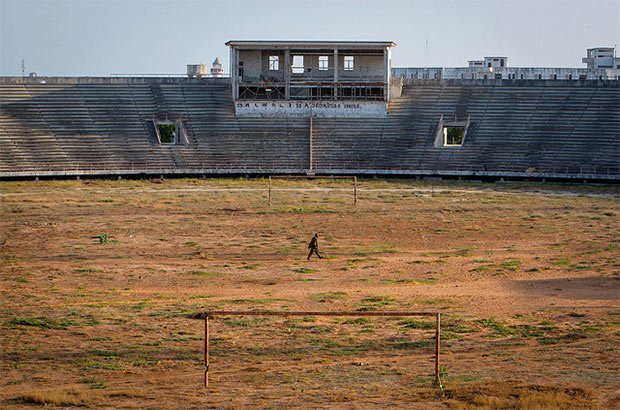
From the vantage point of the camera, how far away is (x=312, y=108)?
77.8 metres

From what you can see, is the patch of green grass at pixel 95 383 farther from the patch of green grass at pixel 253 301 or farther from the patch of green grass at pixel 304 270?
the patch of green grass at pixel 304 270

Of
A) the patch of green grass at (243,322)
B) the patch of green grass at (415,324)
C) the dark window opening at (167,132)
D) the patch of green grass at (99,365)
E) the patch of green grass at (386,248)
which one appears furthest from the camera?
the dark window opening at (167,132)

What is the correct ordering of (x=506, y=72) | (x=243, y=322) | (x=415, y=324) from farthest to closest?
1. (x=506, y=72)
2. (x=243, y=322)
3. (x=415, y=324)

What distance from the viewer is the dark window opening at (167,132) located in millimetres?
75863

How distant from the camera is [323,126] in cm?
7612

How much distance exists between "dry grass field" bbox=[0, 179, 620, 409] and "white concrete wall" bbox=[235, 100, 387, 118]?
18.2 metres

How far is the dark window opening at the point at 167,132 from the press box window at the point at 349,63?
13.5 metres

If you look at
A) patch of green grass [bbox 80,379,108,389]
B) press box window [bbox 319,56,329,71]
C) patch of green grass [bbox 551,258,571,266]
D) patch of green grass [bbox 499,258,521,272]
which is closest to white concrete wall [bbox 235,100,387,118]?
press box window [bbox 319,56,329,71]

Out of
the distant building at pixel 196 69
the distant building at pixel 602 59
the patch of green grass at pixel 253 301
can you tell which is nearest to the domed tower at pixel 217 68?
the distant building at pixel 196 69

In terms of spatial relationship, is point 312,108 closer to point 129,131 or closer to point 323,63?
point 323,63

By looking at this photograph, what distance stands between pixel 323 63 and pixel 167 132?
1274 centimetres

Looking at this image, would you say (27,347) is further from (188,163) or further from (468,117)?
(468,117)

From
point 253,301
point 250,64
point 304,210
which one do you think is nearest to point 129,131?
point 250,64

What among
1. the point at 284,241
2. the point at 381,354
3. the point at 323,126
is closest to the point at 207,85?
the point at 323,126
